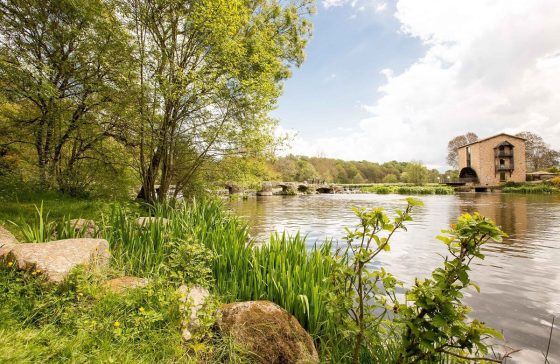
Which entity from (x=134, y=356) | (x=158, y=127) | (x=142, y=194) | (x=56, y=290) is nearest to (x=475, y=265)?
(x=134, y=356)

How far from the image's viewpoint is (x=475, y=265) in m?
7.31

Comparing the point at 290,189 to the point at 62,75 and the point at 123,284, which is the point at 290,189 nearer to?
the point at 62,75

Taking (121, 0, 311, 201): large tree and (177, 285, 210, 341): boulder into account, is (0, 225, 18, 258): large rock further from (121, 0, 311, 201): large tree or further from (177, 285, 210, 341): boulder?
(121, 0, 311, 201): large tree

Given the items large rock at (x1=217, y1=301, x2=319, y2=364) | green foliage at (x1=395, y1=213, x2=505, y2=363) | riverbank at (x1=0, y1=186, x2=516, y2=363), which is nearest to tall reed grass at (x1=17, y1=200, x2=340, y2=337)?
riverbank at (x1=0, y1=186, x2=516, y2=363)

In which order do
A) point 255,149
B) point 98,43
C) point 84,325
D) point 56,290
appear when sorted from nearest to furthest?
point 84,325
point 56,290
point 98,43
point 255,149

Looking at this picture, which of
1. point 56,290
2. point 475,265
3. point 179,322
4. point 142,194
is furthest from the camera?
point 142,194

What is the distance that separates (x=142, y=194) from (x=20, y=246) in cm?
863

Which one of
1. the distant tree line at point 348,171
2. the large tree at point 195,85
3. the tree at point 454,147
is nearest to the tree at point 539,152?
the tree at point 454,147

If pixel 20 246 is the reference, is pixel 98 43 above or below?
above

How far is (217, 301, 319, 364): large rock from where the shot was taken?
2.78m

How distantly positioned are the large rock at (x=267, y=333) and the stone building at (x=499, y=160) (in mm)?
61955

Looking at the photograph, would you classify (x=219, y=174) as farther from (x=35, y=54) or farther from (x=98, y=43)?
(x=35, y=54)

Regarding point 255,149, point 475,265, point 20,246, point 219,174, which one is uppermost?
point 255,149

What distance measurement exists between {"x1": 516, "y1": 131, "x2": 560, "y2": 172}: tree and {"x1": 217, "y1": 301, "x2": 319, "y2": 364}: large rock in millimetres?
79084
